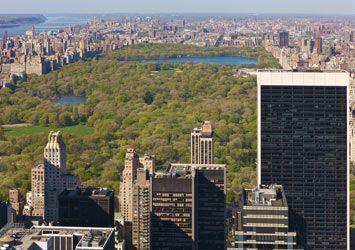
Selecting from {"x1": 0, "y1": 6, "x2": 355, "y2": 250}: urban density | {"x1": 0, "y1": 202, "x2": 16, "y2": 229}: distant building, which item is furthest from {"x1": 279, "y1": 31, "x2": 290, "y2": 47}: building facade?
{"x1": 0, "y1": 202, "x2": 16, "y2": 229}: distant building

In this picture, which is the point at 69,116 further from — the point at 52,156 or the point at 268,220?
the point at 268,220

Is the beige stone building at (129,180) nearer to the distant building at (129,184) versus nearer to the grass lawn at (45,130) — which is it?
the distant building at (129,184)

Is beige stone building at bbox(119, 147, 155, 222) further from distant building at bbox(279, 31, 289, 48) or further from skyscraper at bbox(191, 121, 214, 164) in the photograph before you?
distant building at bbox(279, 31, 289, 48)

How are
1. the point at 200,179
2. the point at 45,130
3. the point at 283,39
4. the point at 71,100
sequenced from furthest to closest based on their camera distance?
1. the point at 283,39
2. the point at 71,100
3. the point at 45,130
4. the point at 200,179

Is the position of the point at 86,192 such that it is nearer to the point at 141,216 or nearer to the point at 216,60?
the point at 141,216

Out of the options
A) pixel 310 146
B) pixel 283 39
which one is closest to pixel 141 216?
pixel 310 146

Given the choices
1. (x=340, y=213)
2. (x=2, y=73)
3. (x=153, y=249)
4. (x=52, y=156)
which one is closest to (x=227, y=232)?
(x=153, y=249)

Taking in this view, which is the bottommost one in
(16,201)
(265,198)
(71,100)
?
(71,100)
